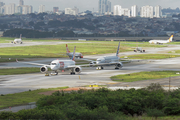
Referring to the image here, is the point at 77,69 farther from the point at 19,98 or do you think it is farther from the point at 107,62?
the point at 19,98

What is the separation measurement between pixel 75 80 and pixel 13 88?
17.4 meters

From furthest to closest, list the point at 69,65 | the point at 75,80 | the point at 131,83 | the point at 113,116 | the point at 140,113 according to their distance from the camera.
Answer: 1. the point at 69,65
2. the point at 75,80
3. the point at 131,83
4. the point at 140,113
5. the point at 113,116

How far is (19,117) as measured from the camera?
120 feet

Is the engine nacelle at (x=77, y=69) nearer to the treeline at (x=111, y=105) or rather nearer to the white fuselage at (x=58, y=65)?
the white fuselage at (x=58, y=65)

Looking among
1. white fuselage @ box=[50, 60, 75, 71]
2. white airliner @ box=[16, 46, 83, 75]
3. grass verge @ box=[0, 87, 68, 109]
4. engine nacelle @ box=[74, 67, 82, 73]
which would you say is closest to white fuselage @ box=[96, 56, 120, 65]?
white airliner @ box=[16, 46, 83, 75]

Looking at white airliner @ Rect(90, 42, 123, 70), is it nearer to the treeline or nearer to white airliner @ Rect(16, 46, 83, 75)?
white airliner @ Rect(16, 46, 83, 75)

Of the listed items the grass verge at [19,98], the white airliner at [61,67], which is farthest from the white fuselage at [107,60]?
the grass verge at [19,98]

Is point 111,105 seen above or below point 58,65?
below

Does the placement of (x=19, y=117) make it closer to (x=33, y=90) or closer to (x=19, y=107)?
(x=19, y=107)

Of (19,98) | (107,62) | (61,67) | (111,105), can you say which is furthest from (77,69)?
(111,105)

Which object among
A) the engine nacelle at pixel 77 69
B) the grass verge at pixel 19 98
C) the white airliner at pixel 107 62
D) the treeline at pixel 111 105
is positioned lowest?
the grass verge at pixel 19 98

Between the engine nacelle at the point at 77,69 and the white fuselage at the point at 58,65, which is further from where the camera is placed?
the engine nacelle at the point at 77,69

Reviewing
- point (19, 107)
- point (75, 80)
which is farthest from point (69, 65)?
point (19, 107)

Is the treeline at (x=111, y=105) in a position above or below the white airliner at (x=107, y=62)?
below
